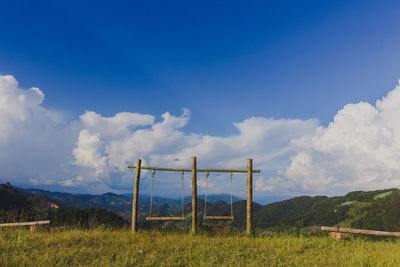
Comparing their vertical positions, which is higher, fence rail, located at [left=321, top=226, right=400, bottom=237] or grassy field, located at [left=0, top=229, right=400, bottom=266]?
fence rail, located at [left=321, top=226, right=400, bottom=237]

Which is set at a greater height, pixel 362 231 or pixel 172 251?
pixel 362 231

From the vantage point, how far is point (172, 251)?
25.2 feet

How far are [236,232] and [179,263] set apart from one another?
523cm

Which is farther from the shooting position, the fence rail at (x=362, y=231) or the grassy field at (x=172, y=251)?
the fence rail at (x=362, y=231)

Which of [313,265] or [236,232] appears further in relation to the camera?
[236,232]

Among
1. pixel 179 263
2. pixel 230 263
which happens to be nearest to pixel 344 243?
pixel 230 263

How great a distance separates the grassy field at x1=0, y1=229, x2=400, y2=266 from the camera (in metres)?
6.60

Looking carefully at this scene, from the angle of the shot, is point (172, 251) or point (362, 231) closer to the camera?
point (172, 251)

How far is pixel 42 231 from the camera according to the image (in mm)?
10289

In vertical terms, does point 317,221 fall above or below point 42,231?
below

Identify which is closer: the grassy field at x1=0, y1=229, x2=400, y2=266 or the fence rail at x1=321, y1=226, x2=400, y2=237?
the grassy field at x1=0, y1=229, x2=400, y2=266

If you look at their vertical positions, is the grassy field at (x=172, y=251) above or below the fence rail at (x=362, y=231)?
below

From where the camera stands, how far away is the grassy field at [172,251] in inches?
260

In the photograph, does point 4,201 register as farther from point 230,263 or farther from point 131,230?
point 230,263
